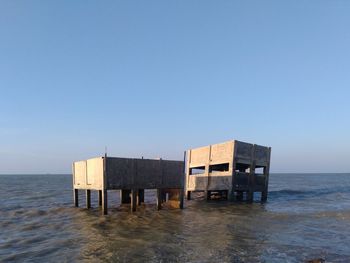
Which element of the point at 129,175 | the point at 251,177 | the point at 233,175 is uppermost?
the point at 129,175

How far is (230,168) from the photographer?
1139 inches

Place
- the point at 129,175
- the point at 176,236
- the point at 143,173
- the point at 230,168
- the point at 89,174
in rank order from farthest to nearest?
the point at 230,168 < the point at 89,174 < the point at 143,173 < the point at 129,175 < the point at 176,236

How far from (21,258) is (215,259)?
22.6ft

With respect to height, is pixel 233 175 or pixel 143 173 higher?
pixel 143 173

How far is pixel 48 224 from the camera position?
2142 cm

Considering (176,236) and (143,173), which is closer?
(176,236)

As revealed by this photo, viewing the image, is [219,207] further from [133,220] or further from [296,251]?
[296,251]

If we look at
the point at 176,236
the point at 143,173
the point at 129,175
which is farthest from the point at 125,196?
the point at 176,236

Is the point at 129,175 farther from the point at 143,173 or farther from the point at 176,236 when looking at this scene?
the point at 176,236

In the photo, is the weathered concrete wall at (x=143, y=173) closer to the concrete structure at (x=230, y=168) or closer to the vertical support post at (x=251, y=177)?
the concrete structure at (x=230, y=168)

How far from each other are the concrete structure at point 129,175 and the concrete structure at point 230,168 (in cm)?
511

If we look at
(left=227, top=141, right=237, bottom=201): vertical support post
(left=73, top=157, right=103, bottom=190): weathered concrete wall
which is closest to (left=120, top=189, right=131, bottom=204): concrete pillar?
(left=73, top=157, right=103, bottom=190): weathered concrete wall

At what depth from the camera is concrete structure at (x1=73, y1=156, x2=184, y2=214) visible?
850 inches

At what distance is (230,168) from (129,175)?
956cm
